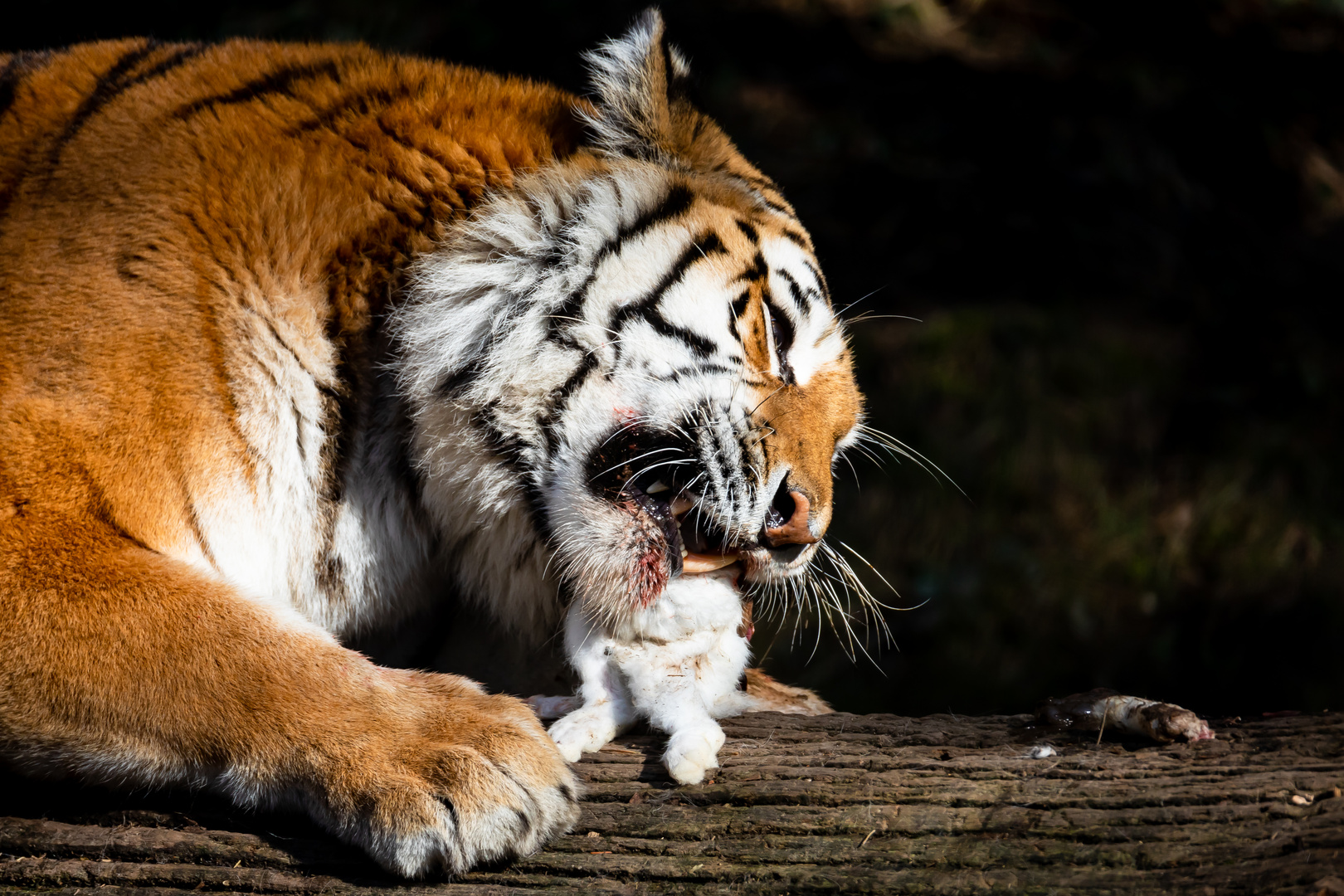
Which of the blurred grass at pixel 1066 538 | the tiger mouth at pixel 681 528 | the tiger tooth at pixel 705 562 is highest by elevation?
the tiger mouth at pixel 681 528

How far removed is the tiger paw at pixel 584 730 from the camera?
6.63 ft

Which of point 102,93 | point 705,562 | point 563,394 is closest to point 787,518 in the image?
point 705,562

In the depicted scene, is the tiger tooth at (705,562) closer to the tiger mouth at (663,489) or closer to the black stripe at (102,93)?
the tiger mouth at (663,489)

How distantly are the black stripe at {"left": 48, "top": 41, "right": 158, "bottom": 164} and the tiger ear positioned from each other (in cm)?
100

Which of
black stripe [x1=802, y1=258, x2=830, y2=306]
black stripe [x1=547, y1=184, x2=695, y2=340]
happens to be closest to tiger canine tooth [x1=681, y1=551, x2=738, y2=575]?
black stripe [x1=547, y1=184, x2=695, y2=340]

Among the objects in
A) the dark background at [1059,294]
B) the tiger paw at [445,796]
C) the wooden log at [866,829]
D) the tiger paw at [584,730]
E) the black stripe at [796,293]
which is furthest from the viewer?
the dark background at [1059,294]

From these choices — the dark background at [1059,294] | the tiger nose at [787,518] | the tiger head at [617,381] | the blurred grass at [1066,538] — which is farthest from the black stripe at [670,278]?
the blurred grass at [1066,538]

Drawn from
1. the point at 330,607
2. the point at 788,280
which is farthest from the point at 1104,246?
the point at 330,607

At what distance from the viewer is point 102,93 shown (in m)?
2.40

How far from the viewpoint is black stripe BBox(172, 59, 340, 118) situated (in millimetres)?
2340

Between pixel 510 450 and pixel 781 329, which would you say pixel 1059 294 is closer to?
pixel 781 329

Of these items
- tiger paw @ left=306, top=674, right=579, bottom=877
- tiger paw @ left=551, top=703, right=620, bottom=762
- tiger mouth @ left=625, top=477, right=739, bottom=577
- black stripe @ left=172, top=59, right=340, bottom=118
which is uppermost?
black stripe @ left=172, top=59, right=340, bottom=118

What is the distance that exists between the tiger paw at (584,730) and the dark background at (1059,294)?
2384 mm

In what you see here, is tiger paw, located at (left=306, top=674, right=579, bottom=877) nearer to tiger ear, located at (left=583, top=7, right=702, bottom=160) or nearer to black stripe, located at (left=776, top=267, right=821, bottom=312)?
black stripe, located at (left=776, top=267, right=821, bottom=312)
